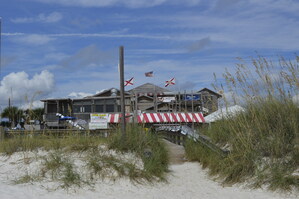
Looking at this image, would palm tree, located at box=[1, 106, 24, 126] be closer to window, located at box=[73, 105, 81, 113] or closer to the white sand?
the white sand

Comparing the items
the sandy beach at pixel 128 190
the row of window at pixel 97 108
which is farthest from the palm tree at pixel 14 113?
the row of window at pixel 97 108

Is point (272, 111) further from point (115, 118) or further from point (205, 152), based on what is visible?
point (115, 118)

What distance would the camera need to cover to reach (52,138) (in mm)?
8992

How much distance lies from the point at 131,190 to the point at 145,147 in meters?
1.72

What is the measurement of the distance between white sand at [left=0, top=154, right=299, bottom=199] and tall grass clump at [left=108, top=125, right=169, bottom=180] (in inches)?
16.0

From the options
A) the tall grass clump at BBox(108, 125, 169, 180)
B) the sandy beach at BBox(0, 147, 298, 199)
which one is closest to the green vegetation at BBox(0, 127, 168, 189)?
the tall grass clump at BBox(108, 125, 169, 180)

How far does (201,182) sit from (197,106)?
81.0 feet

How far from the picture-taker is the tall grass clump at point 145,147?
310 inches

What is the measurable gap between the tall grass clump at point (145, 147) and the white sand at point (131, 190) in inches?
16.0

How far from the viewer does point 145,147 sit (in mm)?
8555

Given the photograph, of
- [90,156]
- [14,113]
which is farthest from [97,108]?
[90,156]

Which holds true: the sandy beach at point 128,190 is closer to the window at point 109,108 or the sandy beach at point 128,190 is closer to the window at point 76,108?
the window at point 109,108

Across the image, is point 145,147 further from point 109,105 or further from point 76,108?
point 76,108

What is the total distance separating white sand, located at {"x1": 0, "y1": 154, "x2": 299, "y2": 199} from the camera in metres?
6.40
